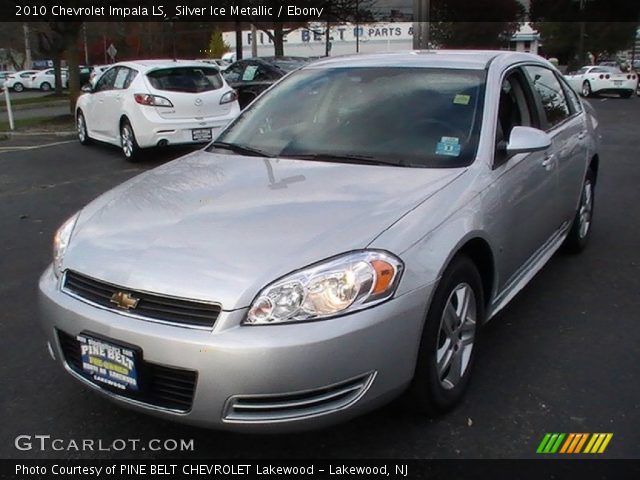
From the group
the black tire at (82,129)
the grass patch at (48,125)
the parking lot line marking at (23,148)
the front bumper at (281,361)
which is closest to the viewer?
the front bumper at (281,361)

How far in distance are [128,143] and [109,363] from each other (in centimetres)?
789

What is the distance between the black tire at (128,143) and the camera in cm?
962

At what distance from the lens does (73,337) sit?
8.38 ft

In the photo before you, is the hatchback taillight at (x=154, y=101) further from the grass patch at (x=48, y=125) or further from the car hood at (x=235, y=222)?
the car hood at (x=235, y=222)

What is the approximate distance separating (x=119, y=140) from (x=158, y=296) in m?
8.36

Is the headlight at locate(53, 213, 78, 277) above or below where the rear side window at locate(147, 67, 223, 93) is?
below

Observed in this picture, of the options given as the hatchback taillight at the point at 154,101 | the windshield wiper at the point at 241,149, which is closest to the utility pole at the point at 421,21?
the hatchback taillight at the point at 154,101

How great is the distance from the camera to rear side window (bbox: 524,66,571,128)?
4156 mm

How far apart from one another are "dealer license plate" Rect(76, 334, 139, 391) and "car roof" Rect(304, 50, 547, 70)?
91.7 inches

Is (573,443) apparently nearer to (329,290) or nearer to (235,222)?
(329,290)

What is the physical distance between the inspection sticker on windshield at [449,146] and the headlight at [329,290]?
101 cm

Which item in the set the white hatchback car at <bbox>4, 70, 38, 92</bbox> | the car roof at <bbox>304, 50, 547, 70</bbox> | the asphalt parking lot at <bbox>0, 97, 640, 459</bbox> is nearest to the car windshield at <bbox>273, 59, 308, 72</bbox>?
the asphalt parking lot at <bbox>0, 97, 640, 459</bbox>

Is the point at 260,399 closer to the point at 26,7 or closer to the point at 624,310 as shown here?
the point at 624,310

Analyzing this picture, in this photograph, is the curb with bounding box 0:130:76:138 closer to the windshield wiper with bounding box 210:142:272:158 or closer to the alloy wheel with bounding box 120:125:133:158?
the alloy wheel with bounding box 120:125:133:158
